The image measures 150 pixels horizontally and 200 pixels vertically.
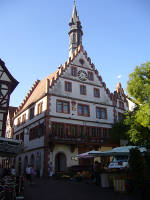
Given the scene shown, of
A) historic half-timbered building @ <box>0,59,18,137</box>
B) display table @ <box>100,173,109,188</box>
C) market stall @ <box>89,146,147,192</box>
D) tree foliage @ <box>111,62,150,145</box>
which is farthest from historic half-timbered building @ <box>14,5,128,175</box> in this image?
display table @ <box>100,173,109,188</box>

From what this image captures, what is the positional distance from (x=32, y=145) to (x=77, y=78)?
11639 mm

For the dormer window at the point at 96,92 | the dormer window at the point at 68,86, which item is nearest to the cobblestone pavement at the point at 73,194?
the dormer window at the point at 68,86

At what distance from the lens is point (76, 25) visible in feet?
168

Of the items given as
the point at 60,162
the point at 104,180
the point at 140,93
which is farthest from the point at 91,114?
the point at 104,180

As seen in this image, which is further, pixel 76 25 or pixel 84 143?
pixel 76 25

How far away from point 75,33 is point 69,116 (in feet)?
87.1

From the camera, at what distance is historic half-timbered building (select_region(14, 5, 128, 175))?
27.9 m

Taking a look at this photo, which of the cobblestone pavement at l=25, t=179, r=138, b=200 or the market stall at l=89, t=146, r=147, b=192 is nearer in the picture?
the cobblestone pavement at l=25, t=179, r=138, b=200

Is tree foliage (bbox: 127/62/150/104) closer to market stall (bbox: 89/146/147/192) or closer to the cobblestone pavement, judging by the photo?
market stall (bbox: 89/146/147/192)

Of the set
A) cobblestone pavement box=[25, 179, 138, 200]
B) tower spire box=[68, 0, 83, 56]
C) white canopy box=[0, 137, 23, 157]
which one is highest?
tower spire box=[68, 0, 83, 56]

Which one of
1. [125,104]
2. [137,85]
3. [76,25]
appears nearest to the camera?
[137,85]

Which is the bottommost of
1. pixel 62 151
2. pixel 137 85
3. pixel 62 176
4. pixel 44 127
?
pixel 62 176

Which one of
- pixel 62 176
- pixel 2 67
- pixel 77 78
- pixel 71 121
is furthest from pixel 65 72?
pixel 62 176

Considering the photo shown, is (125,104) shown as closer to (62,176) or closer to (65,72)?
(65,72)
